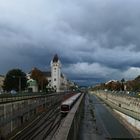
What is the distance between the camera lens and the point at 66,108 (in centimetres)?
6009

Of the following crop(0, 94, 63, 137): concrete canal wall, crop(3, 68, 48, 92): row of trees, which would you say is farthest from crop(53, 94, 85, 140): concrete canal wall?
crop(3, 68, 48, 92): row of trees

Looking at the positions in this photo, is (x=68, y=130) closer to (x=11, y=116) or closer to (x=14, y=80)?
(x=11, y=116)

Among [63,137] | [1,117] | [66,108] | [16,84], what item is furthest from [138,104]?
[16,84]

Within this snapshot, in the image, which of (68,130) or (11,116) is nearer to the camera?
(68,130)

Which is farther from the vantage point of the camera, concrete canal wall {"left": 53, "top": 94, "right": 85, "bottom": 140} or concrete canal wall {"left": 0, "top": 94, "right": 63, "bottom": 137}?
concrete canal wall {"left": 0, "top": 94, "right": 63, "bottom": 137}

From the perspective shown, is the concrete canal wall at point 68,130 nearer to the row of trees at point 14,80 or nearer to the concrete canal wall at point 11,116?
the concrete canal wall at point 11,116

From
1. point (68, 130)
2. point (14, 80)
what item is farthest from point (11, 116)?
point (14, 80)

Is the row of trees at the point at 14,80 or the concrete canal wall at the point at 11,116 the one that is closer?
the concrete canal wall at the point at 11,116

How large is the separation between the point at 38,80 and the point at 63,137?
565 ft

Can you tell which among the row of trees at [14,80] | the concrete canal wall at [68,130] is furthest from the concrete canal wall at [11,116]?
the row of trees at [14,80]

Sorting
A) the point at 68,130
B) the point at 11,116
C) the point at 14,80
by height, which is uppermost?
the point at 14,80

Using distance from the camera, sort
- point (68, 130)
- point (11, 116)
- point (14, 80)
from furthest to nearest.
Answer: point (14, 80) → point (11, 116) → point (68, 130)

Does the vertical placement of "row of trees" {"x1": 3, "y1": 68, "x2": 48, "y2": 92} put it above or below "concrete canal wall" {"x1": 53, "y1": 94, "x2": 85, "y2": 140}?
above

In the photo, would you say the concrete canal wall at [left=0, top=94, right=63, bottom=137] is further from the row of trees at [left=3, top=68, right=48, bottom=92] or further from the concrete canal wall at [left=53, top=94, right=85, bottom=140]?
the row of trees at [left=3, top=68, right=48, bottom=92]
